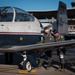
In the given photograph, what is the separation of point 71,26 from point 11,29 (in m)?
76.2

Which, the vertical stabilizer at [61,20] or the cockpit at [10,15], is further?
the vertical stabilizer at [61,20]

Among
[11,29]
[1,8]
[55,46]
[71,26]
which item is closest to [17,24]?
[11,29]

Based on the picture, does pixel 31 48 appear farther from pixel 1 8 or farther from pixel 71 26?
pixel 71 26

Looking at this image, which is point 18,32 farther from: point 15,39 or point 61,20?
point 61,20

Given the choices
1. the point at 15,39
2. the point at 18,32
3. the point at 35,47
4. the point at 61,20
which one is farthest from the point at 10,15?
the point at 61,20

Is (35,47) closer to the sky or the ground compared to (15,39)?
closer to the ground

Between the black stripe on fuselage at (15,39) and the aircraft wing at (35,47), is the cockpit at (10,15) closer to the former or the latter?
the black stripe on fuselage at (15,39)

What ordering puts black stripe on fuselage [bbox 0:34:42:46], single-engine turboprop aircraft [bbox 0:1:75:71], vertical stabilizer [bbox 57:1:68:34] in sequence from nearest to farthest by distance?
single-engine turboprop aircraft [bbox 0:1:75:71], black stripe on fuselage [bbox 0:34:42:46], vertical stabilizer [bbox 57:1:68:34]

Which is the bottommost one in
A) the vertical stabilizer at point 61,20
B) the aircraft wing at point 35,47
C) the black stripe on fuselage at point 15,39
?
the aircraft wing at point 35,47

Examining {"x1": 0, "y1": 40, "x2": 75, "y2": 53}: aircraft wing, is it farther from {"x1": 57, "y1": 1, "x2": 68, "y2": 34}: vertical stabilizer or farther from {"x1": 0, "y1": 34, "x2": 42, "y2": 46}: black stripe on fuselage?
{"x1": 57, "y1": 1, "x2": 68, "y2": 34}: vertical stabilizer

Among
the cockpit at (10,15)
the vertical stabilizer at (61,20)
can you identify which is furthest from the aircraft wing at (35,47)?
the vertical stabilizer at (61,20)

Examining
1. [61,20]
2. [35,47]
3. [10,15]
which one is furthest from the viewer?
[61,20]

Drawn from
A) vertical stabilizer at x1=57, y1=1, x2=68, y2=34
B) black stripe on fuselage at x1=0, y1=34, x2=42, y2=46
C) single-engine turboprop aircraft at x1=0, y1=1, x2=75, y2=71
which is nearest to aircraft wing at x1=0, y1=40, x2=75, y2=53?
single-engine turboprop aircraft at x1=0, y1=1, x2=75, y2=71

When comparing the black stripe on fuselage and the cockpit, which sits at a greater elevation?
the cockpit
